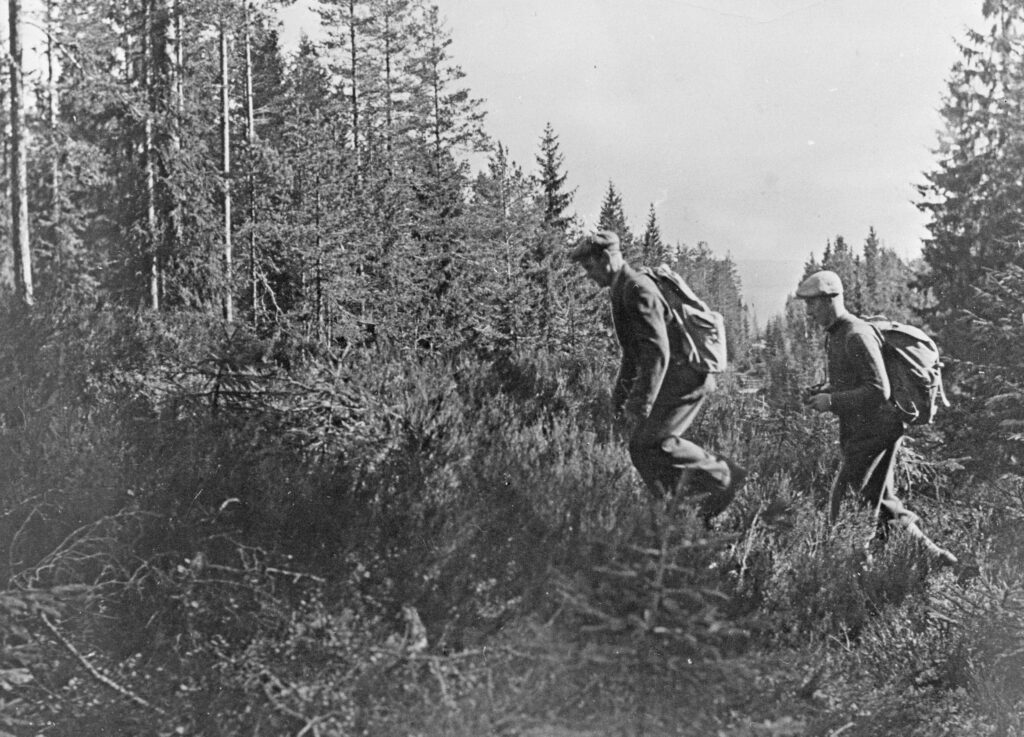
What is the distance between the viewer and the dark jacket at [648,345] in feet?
10.7

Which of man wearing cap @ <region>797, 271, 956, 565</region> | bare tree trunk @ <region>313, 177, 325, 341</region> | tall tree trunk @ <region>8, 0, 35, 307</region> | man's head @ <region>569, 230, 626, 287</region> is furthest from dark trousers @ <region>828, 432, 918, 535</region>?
tall tree trunk @ <region>8, 0, 35, 307</region>

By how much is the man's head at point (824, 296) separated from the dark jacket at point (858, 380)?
0.21 ft

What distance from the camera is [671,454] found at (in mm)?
3426

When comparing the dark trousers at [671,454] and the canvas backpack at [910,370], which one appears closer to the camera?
the dark trousers at [671,454]

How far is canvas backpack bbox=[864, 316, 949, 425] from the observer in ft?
13.9

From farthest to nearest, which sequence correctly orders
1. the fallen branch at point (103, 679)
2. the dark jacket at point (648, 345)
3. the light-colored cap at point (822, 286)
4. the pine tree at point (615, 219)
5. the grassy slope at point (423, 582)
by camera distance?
the pine tree at point (615, 219) < the light-colored cap at point (822, 286) < the dark jacket at point (648, 345) < the fallen branch at point (103, 679) < the grassy slope at point (423, 582)

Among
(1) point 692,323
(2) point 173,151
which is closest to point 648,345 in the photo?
(1) point 692,323

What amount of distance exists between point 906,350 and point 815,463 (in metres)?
1.65

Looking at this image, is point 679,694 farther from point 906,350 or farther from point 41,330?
point 41,330

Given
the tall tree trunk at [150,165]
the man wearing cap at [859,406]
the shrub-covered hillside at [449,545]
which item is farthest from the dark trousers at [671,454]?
the tall tree trunk at [150,165]

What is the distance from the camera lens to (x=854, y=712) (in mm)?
2748

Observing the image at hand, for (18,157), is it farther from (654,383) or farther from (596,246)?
(654,383)

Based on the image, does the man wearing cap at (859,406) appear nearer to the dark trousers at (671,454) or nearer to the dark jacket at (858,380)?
the dark jacket at (858,380)

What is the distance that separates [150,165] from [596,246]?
39.8 feet
